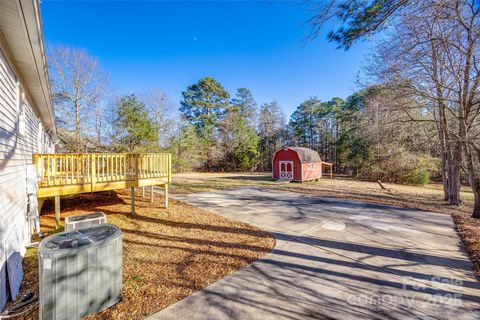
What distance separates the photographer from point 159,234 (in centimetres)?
483

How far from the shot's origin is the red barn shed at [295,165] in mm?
17172

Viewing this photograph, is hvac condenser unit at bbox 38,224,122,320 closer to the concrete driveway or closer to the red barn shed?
the concrete driveway

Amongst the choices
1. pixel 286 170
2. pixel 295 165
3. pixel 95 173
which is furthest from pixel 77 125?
pixel 295 165

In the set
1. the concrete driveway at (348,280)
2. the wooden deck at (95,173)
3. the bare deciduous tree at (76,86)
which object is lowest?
the concrete driveway at (348,280)

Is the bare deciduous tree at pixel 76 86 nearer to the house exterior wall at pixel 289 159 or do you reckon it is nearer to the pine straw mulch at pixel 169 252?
the pine straw mulch at pixel 169 252

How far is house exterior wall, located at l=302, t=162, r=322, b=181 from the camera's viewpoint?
57.0 ft

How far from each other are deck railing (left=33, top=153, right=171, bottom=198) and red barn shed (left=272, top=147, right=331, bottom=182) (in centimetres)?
1254

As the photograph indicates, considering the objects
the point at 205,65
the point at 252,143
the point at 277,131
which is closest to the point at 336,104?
the point at 277,131

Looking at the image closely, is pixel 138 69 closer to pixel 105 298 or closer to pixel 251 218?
pixel 251 218

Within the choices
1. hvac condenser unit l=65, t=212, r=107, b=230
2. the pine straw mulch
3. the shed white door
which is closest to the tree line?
the pine straw mulch

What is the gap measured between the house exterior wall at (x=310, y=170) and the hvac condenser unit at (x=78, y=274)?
53.6 feet

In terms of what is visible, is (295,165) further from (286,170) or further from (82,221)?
(82,221)

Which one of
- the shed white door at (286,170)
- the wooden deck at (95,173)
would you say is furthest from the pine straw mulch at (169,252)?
the shed white door at (286,170)

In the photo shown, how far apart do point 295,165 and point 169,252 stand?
14892 mm
